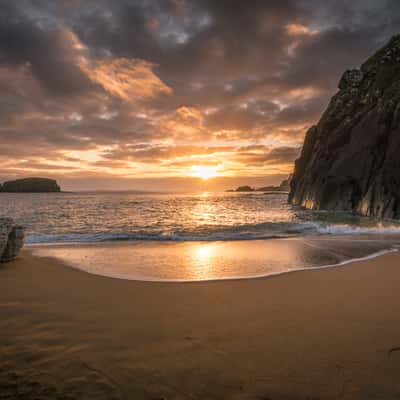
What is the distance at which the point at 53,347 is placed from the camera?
283 centimetres

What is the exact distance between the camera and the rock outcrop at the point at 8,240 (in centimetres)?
671

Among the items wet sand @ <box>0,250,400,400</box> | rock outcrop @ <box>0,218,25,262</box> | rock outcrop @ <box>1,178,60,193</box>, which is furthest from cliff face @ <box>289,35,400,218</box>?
rock outcrop @ <box>1,178,60,193</box>

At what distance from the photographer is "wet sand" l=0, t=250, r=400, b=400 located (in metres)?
2.23

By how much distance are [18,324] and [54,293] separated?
48.0 inches

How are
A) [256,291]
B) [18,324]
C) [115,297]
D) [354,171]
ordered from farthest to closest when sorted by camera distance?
1. [354,171]
2. [256,291]
3. [115,297]
4. [18,324]

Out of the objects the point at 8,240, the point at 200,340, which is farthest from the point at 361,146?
the point at 8,240

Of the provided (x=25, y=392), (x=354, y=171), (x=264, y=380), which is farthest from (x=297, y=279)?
(x=354, y=171)

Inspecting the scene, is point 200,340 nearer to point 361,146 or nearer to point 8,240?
point 8,240

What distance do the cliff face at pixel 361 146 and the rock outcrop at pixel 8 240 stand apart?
24.1m

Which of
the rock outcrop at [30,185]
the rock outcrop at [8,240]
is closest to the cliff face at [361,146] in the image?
the rock outcrop at [8,240]

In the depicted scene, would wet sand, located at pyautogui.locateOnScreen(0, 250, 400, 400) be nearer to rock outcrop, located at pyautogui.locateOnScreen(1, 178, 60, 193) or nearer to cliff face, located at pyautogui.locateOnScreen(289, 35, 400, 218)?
cliff face, located at pyautogui.locateOnScreen(289, 35, 400, 218)

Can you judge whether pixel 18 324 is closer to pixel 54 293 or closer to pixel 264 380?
pixel 54 293

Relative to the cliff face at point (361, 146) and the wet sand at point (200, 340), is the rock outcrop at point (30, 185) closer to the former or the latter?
the cliff face at point (361, 146)

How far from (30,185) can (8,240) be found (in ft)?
564
